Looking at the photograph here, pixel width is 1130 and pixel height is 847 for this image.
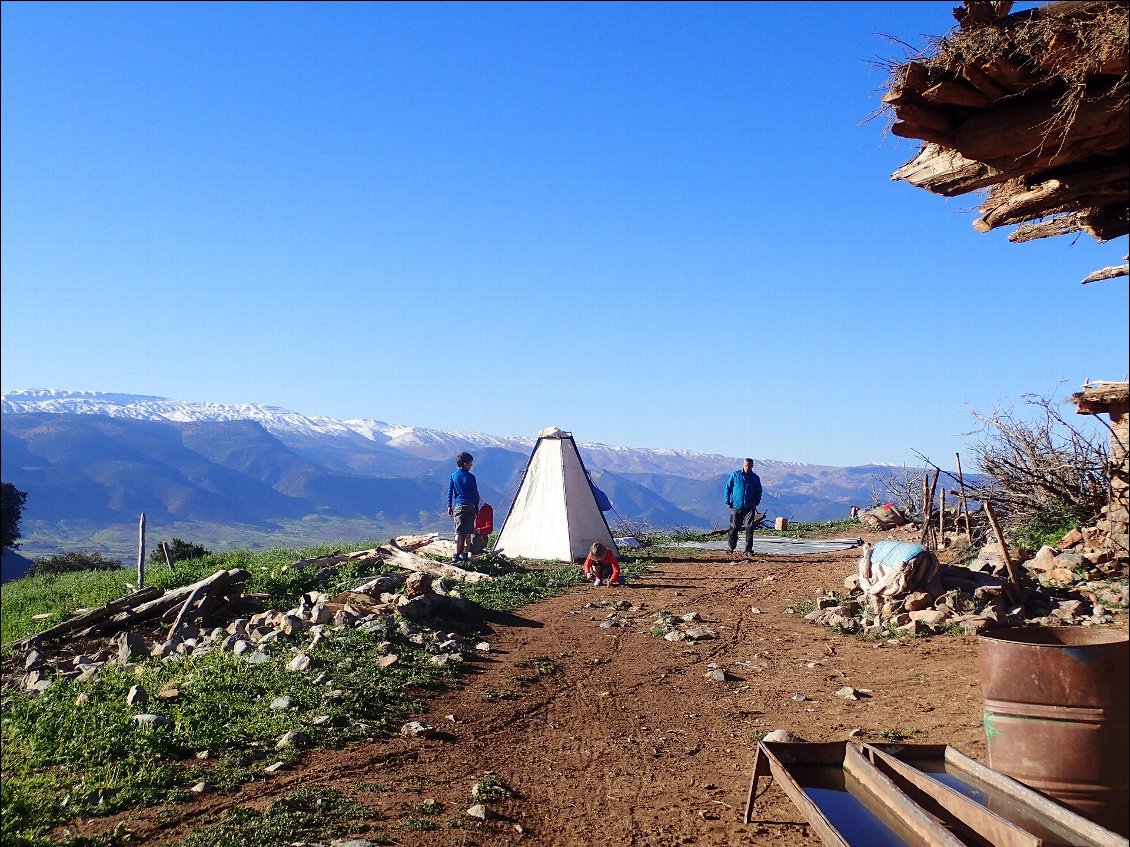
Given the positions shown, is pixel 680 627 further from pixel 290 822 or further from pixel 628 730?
pixel 290 822

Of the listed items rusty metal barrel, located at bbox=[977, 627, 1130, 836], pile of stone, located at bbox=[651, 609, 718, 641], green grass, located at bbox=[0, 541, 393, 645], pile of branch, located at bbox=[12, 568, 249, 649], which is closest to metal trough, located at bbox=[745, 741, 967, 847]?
rusty metal barrel, located at bbox=[977, 627, 1130, 836]

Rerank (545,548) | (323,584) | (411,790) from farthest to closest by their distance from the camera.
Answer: (545,548) → (323,584) → (411,790)

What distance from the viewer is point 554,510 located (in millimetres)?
15617

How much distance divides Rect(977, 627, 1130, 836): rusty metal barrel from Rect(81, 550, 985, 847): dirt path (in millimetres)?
1243

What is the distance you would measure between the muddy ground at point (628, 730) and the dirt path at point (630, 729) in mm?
17

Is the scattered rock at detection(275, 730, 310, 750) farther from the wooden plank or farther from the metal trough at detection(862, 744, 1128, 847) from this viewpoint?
the metal trough at detection(862, 744, 1128, 847)

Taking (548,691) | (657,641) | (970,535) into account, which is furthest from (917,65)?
(970,535)

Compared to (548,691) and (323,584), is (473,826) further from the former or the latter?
(323,584)

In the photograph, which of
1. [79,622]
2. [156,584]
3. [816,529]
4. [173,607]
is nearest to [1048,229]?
[173,607]

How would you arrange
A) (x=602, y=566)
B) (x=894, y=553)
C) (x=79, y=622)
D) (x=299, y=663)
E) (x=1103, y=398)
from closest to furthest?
(x=299, y=663) → (x=894, y=553) → (x=1103, y=398) → (x=79, y=622) → (x=602, y=566)

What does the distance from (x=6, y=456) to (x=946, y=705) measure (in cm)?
19329

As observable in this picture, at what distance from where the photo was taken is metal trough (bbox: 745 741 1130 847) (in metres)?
3.43

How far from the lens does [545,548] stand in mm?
15523

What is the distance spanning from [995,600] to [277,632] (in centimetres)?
768
